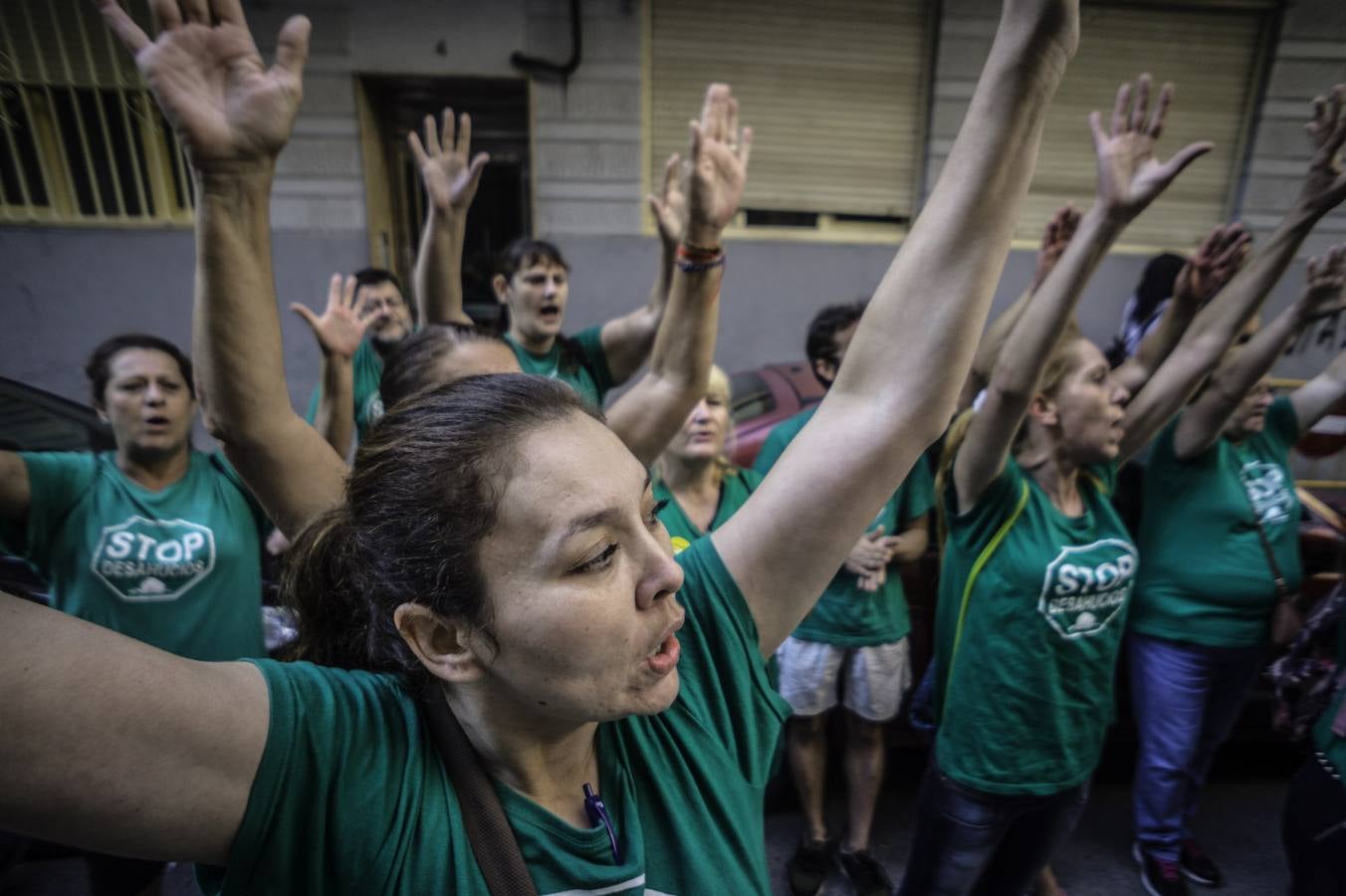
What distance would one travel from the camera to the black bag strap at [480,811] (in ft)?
2.54

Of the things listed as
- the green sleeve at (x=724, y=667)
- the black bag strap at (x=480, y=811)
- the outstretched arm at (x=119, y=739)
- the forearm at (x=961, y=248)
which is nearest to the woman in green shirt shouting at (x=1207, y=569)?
the forearm at (x=961, y=248)

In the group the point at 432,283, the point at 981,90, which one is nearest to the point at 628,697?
the point at 981,90

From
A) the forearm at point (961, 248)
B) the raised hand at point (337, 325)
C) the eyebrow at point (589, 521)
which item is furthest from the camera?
the raised hand at point (337, 325)

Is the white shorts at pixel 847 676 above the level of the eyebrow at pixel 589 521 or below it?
below

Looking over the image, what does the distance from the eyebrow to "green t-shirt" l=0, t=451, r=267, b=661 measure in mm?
1771

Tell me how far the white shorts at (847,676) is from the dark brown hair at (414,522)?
2.04 metres

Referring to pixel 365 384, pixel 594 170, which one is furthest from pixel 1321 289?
pixel 594 170

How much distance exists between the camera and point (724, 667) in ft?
3.34

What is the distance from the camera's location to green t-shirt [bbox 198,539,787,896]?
71cm

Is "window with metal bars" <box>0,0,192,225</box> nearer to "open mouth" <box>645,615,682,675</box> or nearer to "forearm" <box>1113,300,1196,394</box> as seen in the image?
"open mouth" <box>645,615,682,675</box>

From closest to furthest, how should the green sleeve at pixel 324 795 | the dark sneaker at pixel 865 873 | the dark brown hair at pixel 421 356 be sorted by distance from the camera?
the green sleeve at pixel 324 795
the dark brown hair at pixel 421 356
the dark sneaker at pixel 865 873

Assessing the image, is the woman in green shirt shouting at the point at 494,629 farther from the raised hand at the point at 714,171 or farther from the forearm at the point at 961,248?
the raised hand at the point at 714,171

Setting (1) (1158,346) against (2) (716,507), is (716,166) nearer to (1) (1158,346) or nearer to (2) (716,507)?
(2) (716,507)

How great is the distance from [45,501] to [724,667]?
1.93 meters
